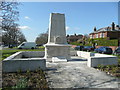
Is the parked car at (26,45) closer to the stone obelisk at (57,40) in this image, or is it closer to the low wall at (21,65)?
the stone obelisk at (57,40)

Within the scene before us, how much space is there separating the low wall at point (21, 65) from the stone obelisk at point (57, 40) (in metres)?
4.17

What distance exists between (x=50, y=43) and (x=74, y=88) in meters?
7.36

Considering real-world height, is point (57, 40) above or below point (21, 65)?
above

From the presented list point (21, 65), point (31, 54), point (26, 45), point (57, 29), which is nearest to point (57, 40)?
point (57, 29)

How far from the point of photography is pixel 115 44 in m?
28.5

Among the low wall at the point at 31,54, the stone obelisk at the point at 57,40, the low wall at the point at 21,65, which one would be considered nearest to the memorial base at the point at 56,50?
the stone obelisk at the point at 57,40

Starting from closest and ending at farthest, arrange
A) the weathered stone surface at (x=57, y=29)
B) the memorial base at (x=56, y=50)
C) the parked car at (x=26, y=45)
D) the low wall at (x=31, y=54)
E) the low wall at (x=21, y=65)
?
1. the low wall at (x=21, y=65)
2. the memorial base at (x=56, y=50)
3. the weathered stone surface at (x=57, y=29)
4. the low wall at (x=31, y=54)
5. the parked car at (x=26, y=45)

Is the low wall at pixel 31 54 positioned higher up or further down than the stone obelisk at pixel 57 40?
further down

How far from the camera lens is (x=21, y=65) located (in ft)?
23.2

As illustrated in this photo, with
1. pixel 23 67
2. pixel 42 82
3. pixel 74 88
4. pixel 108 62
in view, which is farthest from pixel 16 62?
pixel 108 62

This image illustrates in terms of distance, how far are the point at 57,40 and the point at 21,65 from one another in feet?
16.6

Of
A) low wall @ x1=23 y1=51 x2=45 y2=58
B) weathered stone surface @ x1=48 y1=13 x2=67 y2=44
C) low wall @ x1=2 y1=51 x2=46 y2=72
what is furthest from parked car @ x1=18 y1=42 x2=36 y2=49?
low wall @ x1=2 y1=51 x2=46 y2=72

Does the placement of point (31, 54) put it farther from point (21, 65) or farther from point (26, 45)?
point (26, 45)

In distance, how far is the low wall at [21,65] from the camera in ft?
22.8
